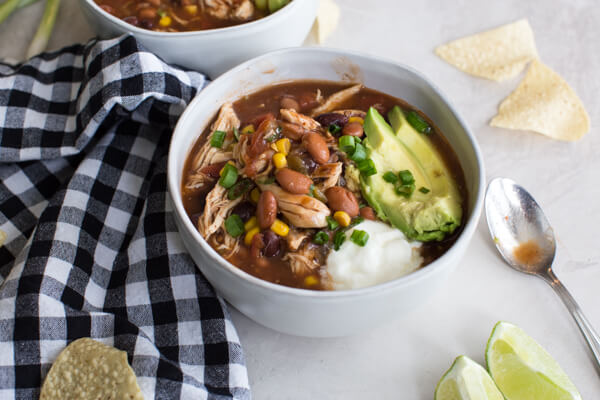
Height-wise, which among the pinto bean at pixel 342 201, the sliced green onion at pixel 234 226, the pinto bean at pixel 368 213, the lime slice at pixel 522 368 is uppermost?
the pinto bean at pixel 342 201

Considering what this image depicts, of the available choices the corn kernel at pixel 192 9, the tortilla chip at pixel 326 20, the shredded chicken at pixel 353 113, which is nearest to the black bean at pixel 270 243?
the shredded chicken at pixel 353 113

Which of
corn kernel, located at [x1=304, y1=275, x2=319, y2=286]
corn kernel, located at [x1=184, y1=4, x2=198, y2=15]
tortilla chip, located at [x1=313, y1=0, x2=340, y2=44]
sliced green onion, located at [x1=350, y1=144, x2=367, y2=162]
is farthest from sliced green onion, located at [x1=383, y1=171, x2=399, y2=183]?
corn kernel, located at [x1=184, y1=4, x2=198, y2=15]

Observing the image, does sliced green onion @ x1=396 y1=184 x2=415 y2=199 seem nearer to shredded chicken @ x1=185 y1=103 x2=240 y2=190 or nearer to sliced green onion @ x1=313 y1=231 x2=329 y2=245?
sliced green onion @ x1=313 y1=231 x2=329 y2=245

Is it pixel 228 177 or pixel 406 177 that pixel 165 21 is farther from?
pixel 406 177

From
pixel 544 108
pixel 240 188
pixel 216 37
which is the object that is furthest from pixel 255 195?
pixel 544 108

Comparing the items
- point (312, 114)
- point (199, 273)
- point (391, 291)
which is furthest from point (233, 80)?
point (391, 291)

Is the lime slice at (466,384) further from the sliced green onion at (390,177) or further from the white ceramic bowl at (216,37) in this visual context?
the white ceramic bowl at (216,37)
